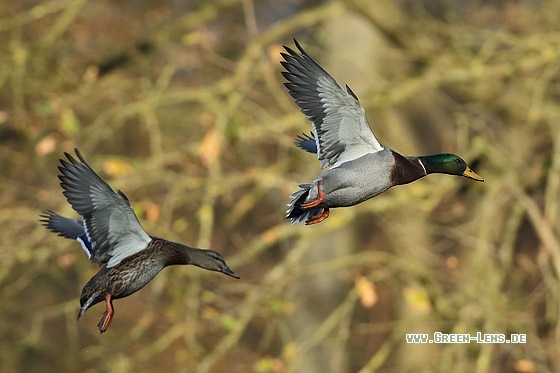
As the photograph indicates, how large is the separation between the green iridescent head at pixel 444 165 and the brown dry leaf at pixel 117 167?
14.1 feet

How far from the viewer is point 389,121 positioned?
12.7m

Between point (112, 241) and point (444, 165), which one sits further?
point (444, 165)

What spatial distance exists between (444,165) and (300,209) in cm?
88

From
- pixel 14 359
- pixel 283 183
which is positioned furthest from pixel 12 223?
pixel 14 359

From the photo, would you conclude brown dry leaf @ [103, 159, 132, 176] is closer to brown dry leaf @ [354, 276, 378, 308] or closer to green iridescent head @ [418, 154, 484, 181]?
brown dry leaf @ [354, 276, 378, 308]

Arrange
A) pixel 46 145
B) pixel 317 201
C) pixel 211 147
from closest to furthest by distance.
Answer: pixel 317 201
pixel 211 147
pixel 46 145

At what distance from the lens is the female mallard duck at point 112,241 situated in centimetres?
522

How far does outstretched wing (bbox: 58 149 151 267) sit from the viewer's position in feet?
17.3

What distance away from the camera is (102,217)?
532cm

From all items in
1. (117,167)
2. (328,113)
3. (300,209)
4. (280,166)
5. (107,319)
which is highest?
(328,113)

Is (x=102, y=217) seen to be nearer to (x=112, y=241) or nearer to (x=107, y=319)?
(x=112, y=241)

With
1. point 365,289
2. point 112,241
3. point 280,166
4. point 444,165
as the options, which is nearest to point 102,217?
point 112,241

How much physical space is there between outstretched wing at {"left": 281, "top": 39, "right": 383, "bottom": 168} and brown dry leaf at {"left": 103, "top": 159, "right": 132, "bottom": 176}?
423 centimetres

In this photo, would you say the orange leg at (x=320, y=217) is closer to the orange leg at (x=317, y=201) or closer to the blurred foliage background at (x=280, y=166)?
the orange leg at (x=317, y=201)
